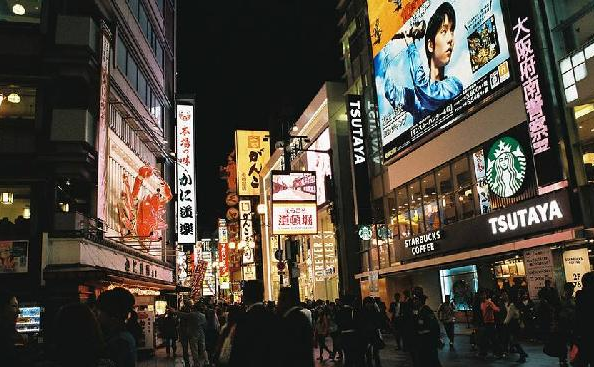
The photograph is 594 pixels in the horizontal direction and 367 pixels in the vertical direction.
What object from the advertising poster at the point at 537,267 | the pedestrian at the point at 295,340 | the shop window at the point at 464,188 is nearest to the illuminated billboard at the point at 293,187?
the shop window at the point at 464,188

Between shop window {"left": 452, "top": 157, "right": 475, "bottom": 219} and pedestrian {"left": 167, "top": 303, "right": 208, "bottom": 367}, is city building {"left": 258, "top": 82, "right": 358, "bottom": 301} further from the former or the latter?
pedestrian {"left": 167, "top": 303, "right": 208, "bottom": 367}

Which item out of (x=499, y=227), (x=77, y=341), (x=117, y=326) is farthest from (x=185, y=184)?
(x=77, y=341)

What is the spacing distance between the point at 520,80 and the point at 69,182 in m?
18.9

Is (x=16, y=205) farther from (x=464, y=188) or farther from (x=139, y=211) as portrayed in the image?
(x=464, y=188)

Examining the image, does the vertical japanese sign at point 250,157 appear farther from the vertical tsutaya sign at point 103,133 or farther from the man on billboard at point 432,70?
the vertical tsutaya sign at point 103,133

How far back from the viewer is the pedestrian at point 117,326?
15.8 feet

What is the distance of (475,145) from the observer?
23.5 meters

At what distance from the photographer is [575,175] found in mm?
18188

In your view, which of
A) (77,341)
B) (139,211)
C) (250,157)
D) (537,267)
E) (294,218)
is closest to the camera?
(77,341)

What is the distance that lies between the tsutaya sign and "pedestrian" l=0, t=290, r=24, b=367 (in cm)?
1720

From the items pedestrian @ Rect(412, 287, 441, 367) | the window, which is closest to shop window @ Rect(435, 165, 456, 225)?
pedestrian @ Rect(412, 287, 441, 367)

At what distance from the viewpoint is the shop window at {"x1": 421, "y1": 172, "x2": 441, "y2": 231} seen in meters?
28.1

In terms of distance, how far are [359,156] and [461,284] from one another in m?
11.1

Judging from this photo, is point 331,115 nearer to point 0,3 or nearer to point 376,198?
point 376,198
